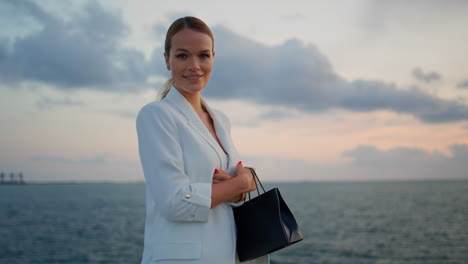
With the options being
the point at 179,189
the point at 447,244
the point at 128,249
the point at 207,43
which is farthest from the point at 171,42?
the point at 447,244

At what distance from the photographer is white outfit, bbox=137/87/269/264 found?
1954 mm

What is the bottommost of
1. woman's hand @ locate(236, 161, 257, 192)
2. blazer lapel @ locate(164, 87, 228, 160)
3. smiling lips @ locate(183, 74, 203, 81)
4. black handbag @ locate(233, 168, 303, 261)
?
black handbag @ locate(233, 168, 303, 261)

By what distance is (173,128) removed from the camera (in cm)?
212

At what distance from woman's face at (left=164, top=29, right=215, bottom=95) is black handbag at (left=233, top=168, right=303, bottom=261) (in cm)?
76

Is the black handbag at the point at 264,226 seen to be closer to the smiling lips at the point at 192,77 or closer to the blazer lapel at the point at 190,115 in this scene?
the blazer lapel at the point at 190,115

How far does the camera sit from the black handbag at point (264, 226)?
2.02m

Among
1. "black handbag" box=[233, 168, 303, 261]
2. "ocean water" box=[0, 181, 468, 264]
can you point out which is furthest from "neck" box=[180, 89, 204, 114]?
"ocean water" box=[0, 181, 468, 264]

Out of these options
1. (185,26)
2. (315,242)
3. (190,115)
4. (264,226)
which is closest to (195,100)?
(190,115)

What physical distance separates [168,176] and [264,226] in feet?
1.84

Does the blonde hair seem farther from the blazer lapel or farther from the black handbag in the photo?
the black handbag

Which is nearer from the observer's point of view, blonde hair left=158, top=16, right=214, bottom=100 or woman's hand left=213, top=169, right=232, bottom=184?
woman's hand left=213, top=169, right=232, bottom=184

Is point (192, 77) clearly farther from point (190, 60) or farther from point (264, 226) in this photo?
point (264, 226)

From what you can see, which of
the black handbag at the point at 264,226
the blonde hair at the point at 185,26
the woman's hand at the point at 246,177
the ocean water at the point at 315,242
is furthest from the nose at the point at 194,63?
the ocean water at the point at 315,242

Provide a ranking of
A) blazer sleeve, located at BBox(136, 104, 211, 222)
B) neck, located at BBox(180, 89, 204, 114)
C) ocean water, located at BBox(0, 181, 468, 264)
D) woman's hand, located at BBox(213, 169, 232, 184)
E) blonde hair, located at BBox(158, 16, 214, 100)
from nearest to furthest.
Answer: blazer sleeve, located at BBox(136, 104, 211, 222) → woman's hand, located at BBox(213, 169, 232, 184) → blonde hair, located at BBox(158, 16, 214, 100) → neck, located at BBox(180, 89, 204, 114) → ocean water, located at BBox(0, 181, 468, 264)
